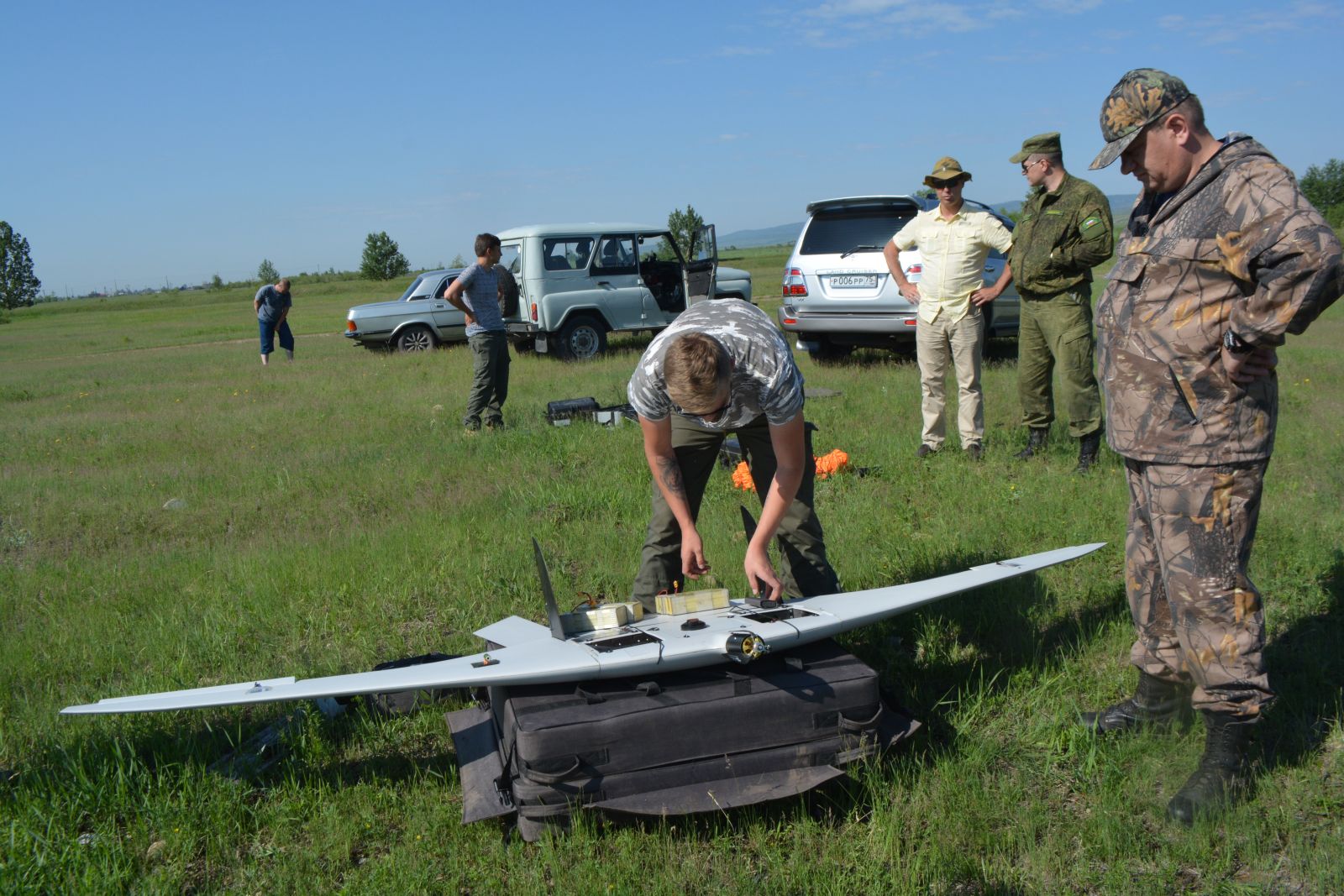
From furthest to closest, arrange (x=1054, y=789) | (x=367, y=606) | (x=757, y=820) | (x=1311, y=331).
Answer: (x=1311, y=331) < (x=367, y=606) < (x=1054, y=789) < (x=757, y=820)

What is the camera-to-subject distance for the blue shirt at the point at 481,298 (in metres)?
9.31

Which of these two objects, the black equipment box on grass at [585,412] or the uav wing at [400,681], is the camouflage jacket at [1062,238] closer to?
the black equipment box on grass at [585,412]

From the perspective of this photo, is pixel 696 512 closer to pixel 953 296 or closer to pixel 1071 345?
pixel 1071 345

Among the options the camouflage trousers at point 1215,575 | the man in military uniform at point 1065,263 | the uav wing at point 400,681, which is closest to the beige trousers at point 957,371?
the man in military uniform at point 1065,263

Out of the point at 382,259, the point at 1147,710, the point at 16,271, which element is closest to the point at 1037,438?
the point at 1147,710

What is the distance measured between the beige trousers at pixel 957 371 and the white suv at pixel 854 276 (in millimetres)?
3346

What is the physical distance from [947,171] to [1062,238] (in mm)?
995

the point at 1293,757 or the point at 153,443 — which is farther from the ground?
the point at 153,443

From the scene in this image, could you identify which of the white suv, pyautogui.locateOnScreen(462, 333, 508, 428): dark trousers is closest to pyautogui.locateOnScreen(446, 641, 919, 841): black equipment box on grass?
pyautogui.locateOnScreen(462, 333, 508, 428): dark trousers

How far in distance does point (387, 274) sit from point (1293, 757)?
73.0 metres

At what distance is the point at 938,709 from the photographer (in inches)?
151

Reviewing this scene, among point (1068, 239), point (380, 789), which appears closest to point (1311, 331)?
point (1068, 239)

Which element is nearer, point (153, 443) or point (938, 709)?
point (938, 709)

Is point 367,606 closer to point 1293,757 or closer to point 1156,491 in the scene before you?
point 1156,491
